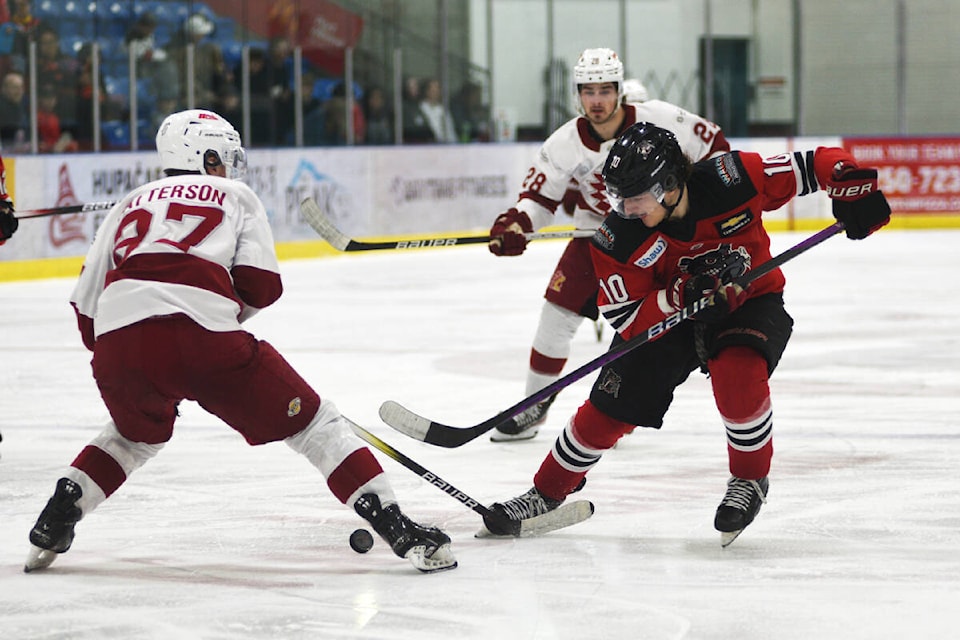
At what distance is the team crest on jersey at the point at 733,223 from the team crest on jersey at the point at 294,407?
3.10ft

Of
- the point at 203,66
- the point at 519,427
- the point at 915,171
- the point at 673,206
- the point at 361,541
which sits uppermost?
the point at 673,206

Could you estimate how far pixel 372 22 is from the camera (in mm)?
13797

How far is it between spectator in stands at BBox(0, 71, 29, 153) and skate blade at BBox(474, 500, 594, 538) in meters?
7.65

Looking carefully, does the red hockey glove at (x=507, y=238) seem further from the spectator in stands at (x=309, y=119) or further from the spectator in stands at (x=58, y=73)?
the spectator in stands at (x=309, y=119)

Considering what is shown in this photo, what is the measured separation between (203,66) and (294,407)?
358 inches

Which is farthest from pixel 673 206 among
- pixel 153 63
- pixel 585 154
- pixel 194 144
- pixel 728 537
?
pixel 153 63

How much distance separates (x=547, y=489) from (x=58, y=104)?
7.95 meters

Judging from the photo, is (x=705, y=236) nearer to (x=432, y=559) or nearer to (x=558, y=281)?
(x=432, y=559)

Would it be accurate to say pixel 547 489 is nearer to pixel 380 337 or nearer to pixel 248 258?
pixel 248 258

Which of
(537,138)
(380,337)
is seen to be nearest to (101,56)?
(380,337)

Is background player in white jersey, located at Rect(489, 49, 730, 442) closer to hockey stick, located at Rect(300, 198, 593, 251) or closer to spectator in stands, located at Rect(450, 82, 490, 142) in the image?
hockey stick, located at Rect(300, 198, 593, 251)

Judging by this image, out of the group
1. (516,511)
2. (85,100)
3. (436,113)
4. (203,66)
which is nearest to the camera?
(516,511)

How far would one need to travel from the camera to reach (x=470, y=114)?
566 inches

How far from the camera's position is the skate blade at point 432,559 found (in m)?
2.90
